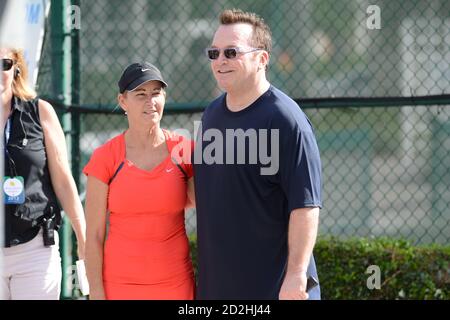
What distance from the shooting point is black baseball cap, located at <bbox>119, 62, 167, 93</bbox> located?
3660 mm

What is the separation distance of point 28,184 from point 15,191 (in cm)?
8

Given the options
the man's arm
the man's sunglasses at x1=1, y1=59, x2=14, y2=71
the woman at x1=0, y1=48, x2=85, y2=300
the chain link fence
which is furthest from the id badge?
the chain link fence

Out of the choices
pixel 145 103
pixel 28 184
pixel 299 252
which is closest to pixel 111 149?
pixel 145 103

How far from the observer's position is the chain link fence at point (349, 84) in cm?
910

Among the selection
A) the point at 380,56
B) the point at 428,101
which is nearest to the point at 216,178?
the point at 428,101

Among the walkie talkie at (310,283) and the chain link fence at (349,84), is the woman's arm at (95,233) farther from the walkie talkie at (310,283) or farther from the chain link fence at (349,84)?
the chain link fence at (349,84)

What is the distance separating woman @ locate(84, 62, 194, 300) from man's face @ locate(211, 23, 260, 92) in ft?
1.11

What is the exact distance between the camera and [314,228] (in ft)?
11.0

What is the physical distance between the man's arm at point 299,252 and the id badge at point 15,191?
4.50 ft

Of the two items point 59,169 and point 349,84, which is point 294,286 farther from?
point 349,84

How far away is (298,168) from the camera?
10.9ft

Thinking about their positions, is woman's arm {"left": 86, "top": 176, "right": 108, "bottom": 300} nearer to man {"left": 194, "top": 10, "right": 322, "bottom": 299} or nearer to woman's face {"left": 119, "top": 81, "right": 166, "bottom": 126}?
woman's face {"left": 119, "top": 81, "right": 166, "bottom": 126}

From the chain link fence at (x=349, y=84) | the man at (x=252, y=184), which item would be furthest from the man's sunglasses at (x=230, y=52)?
the chain link fence at (x=349, y=84)
